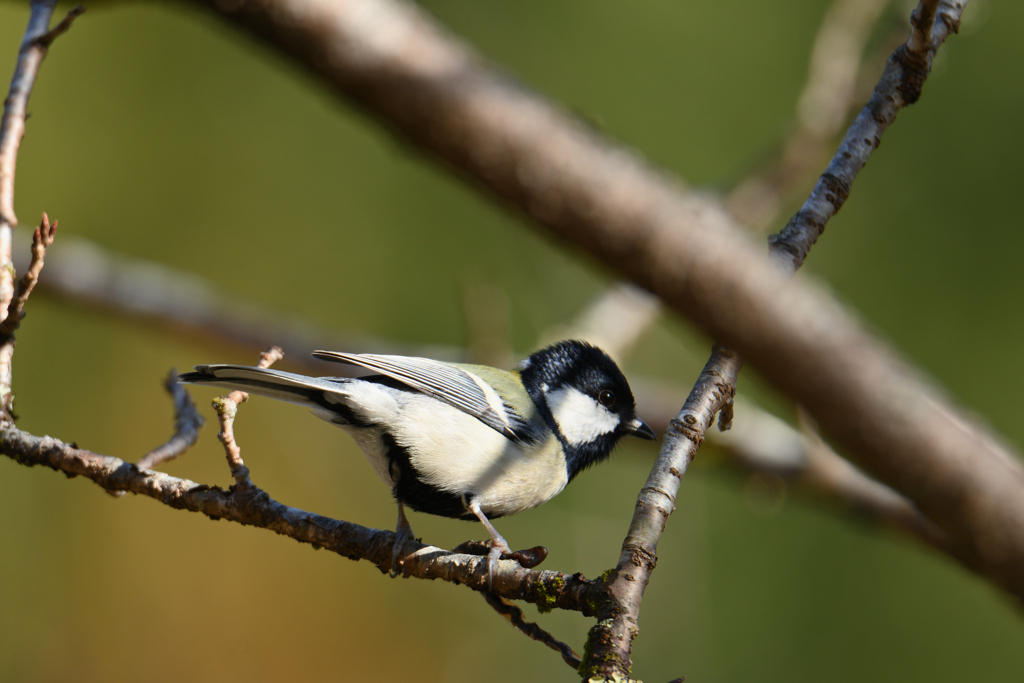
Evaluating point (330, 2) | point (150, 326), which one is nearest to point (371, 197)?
point (150, 326)

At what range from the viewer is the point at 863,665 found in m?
4.27

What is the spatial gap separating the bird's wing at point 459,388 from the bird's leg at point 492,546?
0.74 ft

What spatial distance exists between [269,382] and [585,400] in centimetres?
96

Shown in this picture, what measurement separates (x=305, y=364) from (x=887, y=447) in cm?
271

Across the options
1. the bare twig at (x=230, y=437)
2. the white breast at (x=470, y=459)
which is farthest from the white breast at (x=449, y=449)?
the bare twig at (x=230, y=437)

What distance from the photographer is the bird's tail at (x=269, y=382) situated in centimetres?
126

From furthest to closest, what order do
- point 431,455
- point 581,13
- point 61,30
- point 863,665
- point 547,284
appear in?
point 581,13, point 863,665, point 547,284, point 431,455, point 61,30

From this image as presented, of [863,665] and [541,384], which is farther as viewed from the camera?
→ [863,665]

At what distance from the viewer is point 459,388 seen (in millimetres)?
1783

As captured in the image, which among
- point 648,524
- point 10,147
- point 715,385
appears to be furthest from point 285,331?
point 648,524

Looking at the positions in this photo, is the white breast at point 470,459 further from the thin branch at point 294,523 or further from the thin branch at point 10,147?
the thin branch at point 10,147

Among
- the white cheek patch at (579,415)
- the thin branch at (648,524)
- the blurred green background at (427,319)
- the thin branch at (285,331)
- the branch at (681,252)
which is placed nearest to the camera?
the branch at (681,252)

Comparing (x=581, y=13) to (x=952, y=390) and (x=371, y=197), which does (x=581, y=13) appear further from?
(x=952, y=390)

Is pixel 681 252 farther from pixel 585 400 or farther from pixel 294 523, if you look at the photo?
pixel 585 400
